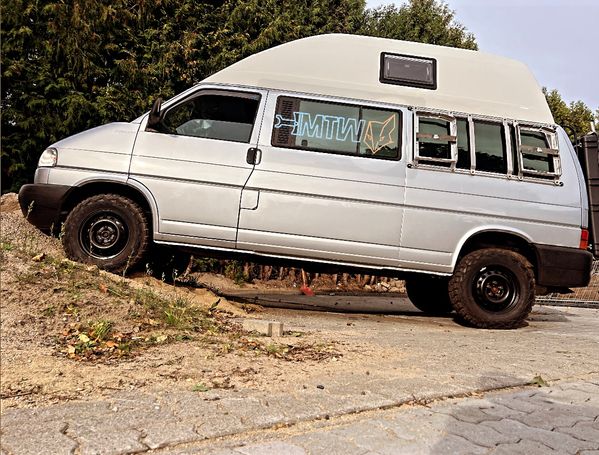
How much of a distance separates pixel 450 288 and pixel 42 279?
4.24m

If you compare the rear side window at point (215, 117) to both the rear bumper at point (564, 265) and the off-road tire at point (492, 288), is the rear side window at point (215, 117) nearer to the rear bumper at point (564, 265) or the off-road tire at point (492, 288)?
the off-road tire at point (492, 288)

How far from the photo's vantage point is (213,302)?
6395mm

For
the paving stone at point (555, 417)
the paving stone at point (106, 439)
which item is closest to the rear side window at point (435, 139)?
the paving stone at point (555, 417)

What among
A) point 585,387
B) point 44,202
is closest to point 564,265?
point 585,387

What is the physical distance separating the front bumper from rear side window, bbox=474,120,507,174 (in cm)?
454

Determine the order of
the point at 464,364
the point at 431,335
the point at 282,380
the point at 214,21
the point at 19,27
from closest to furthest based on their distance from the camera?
the point at 282,380 < the point at 464,364 < the point at 431,335 < the point at 19,27 < the point at 214,21

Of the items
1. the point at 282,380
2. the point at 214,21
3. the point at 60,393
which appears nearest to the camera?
the point at 60,393

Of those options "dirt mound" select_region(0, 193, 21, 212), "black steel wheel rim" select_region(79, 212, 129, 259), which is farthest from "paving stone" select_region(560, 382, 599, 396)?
"dirt mound" select_region(0, 193, 21, 212)

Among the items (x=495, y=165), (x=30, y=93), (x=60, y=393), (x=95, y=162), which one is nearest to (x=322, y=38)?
(x=495, y=165)

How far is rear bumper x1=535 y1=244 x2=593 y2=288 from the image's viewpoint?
6586mm

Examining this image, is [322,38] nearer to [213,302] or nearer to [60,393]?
[213,302]

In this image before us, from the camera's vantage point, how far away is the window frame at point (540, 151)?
21.8 ft

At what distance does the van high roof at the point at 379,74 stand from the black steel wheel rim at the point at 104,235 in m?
1.90

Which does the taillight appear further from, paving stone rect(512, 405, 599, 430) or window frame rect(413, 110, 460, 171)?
paving stone rect(512, 405, 599, 430)
